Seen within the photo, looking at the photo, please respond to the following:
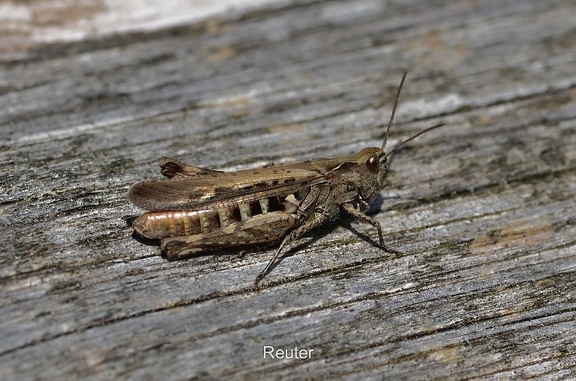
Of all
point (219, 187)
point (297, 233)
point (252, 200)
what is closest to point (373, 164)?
point (297, 233)

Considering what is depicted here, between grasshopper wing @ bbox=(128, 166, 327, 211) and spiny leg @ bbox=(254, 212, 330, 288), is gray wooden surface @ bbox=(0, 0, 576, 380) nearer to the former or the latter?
spiny leg @ bbox=(254, 212, 330, 288)

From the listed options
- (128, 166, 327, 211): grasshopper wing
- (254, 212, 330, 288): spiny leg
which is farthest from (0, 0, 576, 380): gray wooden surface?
(128, 166, 327, 211): grasshopper wing

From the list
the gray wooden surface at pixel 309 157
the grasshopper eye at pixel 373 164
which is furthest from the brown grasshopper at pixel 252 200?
the gray wooden surface at pixel 309 157

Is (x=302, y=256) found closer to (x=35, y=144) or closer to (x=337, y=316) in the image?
(x=337, y=316)

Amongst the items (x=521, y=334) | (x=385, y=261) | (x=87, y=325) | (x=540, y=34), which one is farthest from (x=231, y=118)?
(x=540, y=34)

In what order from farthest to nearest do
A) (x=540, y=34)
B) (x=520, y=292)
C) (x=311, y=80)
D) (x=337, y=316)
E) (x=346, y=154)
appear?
(x=540, y=34) < (x=311, y=80) < (x=346, y=154) < (x=520, y=292) < (x=337, y=316)

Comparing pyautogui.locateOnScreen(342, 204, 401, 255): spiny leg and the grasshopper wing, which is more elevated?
the grasshopper wing

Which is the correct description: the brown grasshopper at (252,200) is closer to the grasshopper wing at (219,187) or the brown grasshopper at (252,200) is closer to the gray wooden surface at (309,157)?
the grasshopper wing at (219,187)
